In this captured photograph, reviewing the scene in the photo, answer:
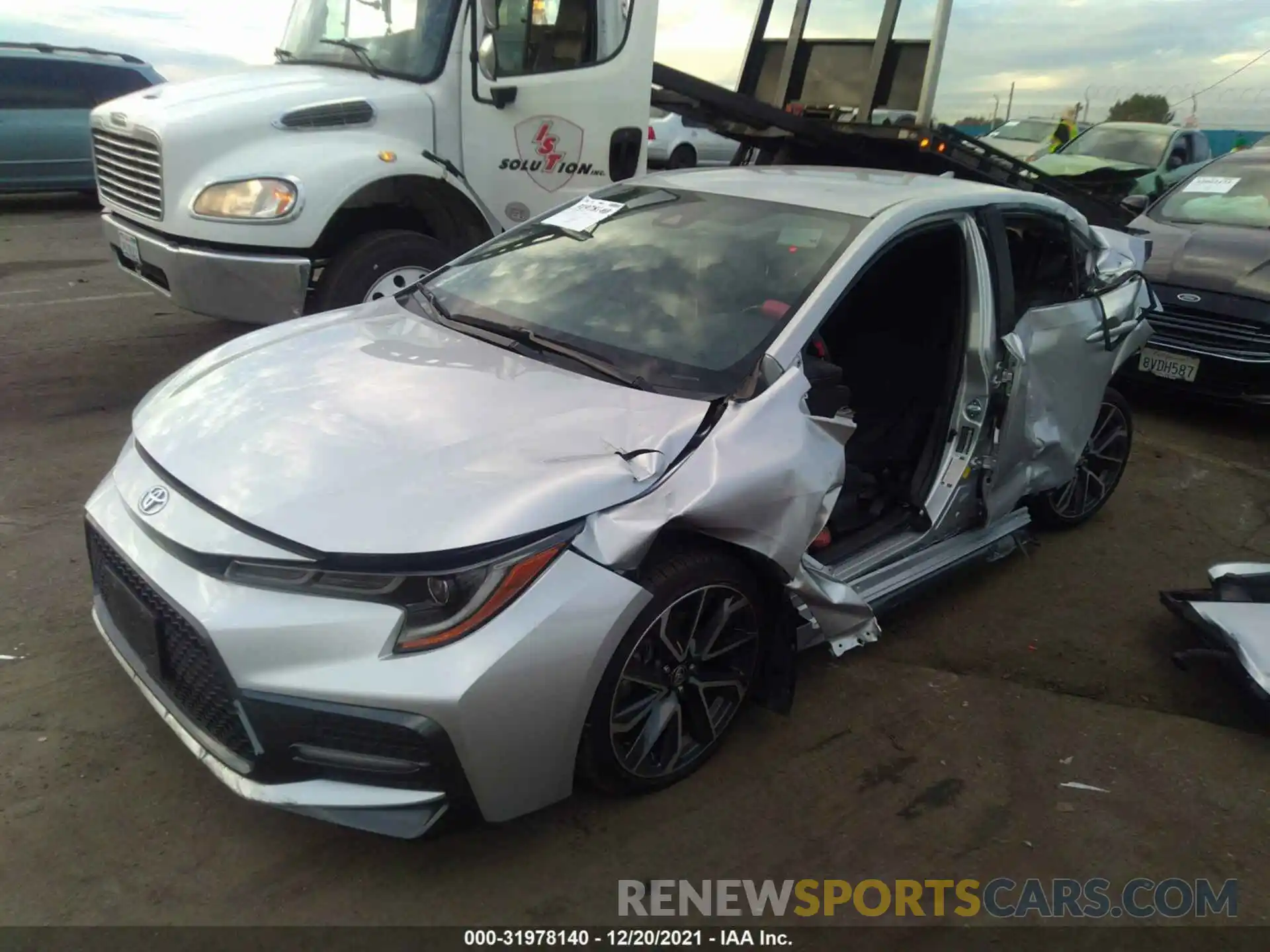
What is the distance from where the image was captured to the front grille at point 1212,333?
240 inches

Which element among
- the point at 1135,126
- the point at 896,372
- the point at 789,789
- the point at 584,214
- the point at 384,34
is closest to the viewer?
the point at 789,789

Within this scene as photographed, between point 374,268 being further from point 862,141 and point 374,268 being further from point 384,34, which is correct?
point 862,141

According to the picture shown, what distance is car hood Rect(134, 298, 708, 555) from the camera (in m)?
2.22

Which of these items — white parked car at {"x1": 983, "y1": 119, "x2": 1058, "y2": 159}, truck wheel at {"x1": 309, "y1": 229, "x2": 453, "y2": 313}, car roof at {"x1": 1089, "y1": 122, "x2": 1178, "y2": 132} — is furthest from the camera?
white parked car at {"x1": 983, "y1": 119, "x2": 1058, "y2": 159}

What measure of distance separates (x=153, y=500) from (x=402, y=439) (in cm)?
64

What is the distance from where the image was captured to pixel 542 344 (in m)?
3.02

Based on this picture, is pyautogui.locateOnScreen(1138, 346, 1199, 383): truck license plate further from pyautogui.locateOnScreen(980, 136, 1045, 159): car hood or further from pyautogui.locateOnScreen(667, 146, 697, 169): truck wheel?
pyautogui.locateOnScreen(667, 146, 697, 169): truck wheel

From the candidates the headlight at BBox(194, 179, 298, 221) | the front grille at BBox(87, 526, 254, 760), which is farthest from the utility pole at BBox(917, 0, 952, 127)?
the front grille at BBox(87, 526, 254, 760)

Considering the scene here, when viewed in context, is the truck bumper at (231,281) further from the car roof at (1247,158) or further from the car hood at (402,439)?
the car roof at (1247,158)

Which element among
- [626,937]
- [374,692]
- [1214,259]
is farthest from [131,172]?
[1214,259]

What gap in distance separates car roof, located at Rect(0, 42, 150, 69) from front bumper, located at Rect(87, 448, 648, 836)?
11984 mm

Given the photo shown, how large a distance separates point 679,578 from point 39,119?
12135 mm

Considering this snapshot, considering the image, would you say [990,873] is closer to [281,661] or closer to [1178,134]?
[281,661]

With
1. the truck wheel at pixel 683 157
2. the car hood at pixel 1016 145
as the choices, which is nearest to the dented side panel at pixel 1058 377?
the car hood at pixel 1016 145
